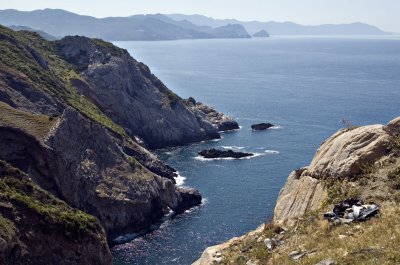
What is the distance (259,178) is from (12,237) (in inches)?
2359

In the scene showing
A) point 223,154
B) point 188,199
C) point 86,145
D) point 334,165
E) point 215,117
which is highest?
point 334,165

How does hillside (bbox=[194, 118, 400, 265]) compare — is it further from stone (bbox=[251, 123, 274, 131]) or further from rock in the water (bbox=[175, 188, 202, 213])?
stone (bbox=[251, 123, 274, 131])

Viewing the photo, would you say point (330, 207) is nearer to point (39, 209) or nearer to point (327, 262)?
point (327, 262)

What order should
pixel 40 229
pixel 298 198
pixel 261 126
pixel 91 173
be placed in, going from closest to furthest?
pixel 298 198 → pixel 40 229 → pixel 91 173 → pixel 261 126

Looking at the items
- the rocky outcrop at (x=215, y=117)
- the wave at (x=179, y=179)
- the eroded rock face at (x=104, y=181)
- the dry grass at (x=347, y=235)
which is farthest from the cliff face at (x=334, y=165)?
the rocky outcrop at (x=215, y=117)

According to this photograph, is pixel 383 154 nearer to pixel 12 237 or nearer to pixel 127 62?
pixel 12 237

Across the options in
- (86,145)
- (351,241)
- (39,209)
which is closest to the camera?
(351,241)

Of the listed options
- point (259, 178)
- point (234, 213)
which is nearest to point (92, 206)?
point (234, 213)

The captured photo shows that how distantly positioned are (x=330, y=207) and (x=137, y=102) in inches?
5088

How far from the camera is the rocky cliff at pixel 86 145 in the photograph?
3110 inches

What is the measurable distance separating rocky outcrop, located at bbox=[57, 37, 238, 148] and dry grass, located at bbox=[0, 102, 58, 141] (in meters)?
51.1

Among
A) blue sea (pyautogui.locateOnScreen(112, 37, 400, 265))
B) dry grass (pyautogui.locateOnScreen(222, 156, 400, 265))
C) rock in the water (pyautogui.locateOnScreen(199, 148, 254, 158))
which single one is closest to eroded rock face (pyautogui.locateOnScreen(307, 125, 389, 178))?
dry grass (pyautogui.locateOnScreen(222, 156, 400, 265))

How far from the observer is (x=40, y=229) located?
6209 centimetres

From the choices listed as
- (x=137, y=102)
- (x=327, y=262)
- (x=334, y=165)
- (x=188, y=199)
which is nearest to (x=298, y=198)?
(x=334, y=165)
